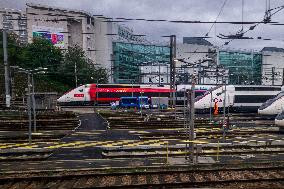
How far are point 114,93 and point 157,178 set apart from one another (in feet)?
126

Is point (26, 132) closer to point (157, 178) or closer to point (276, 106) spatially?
point (157, 178)

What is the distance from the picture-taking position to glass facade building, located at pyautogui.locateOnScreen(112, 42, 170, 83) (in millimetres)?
89500

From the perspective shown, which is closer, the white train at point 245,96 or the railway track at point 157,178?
the railway track at point 157,178

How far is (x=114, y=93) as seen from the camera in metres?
50.5

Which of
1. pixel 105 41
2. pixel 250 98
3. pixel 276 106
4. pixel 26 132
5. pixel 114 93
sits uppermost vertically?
pixel 105 41

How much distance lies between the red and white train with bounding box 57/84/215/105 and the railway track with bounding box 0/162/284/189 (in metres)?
36.0

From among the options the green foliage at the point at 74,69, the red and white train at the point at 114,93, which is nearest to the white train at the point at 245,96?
the red and white train at the point at 114,93

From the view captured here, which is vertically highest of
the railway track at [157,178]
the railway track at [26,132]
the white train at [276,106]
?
the white train at [276,106]

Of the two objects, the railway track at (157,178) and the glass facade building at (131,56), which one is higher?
the glass facade building at (131,56)

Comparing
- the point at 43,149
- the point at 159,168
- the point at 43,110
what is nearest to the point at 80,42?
the point at 43,110

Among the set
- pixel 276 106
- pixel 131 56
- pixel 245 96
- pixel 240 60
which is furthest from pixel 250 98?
pixel 240 60

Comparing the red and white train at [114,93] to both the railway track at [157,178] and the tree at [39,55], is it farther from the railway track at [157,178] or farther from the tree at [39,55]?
the railway track at [157,178]

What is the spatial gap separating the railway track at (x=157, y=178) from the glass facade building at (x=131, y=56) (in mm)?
72219

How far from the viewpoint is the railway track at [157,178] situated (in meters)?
12.2
